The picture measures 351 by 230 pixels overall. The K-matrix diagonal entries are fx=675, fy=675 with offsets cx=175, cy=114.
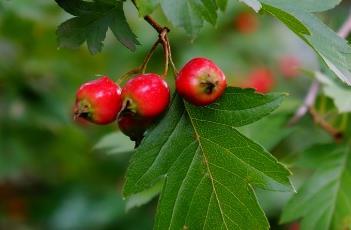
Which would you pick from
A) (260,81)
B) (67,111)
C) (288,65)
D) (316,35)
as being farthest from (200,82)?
(288,65)

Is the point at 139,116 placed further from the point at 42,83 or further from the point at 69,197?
the point at 69,197

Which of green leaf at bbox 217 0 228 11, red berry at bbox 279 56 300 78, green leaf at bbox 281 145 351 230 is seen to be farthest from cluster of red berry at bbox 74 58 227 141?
red berry at bbox 279 56 300 78

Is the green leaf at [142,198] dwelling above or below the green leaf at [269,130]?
below

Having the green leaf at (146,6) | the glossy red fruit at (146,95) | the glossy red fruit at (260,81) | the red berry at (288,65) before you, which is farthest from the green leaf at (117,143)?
the red berry at (288,65)

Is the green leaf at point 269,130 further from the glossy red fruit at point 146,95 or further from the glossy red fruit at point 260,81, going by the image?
the glossy red fruit at point 260,81

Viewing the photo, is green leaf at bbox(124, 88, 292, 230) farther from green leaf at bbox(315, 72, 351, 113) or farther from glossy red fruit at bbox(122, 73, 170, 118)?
green leaf at bbox(315, 72, 351, 113)

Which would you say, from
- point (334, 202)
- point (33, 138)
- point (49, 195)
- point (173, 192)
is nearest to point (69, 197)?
point (49, 195)
